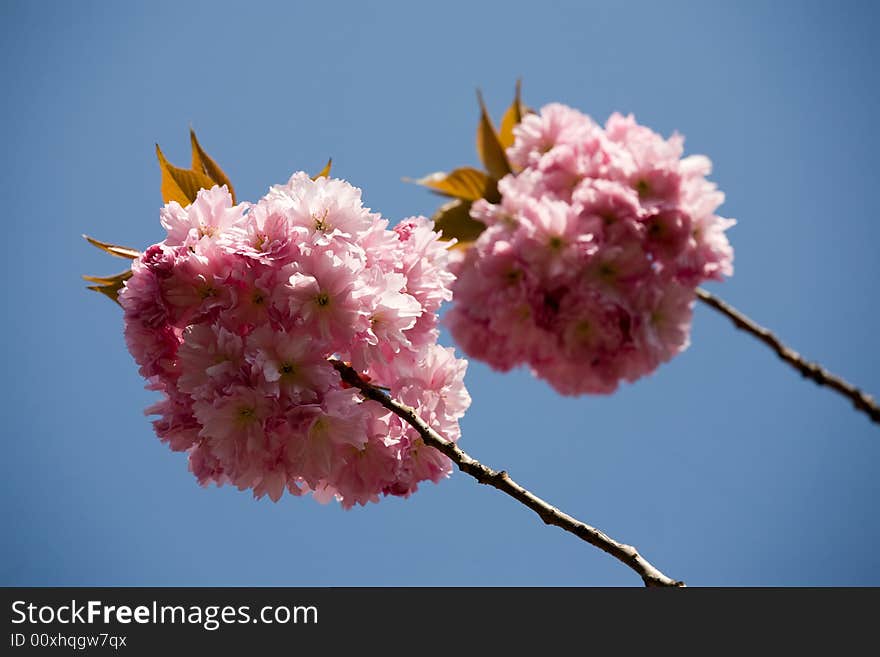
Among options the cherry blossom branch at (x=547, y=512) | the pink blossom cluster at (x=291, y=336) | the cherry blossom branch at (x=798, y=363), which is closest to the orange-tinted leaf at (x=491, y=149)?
the pink blossom cluster at (x=291, y=336)

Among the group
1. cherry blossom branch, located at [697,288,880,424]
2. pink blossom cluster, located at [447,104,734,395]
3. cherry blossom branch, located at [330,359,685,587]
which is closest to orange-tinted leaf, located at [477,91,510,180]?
pink blossom cluster, located at [447,104,734,395]

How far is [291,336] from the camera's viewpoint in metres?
1.43

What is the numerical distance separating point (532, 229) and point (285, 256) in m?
0.56

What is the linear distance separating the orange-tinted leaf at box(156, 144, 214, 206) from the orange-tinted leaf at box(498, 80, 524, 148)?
0.85m

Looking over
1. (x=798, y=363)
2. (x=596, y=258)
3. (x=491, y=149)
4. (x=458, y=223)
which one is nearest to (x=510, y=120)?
(x=491, y=149)

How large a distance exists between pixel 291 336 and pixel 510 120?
3.40 ft

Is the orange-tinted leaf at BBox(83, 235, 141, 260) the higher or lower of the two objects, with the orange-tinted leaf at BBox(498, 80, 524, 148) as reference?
lower

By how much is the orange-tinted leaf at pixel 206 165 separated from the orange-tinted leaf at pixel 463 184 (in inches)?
21.1

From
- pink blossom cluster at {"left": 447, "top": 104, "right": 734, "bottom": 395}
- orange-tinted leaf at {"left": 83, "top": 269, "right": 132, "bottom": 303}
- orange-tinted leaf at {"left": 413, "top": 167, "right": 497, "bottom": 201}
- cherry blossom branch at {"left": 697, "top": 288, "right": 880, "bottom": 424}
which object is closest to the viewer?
cherry blossom branch at {"left": 697, "top": 288, "right": 880, "bottom": 424}

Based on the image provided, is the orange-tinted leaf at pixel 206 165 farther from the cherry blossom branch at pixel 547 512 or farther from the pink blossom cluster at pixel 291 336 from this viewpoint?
the cherry blossom branch at pixel 547 512

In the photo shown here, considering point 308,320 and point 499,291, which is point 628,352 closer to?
point 499,291

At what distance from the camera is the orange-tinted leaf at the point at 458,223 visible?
200 centimetres

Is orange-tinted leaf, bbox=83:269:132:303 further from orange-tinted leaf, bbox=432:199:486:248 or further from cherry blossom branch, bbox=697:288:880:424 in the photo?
cherry blossom branch, bbox=697:288:880:424

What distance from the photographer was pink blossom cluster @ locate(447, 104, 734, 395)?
1575 mm
